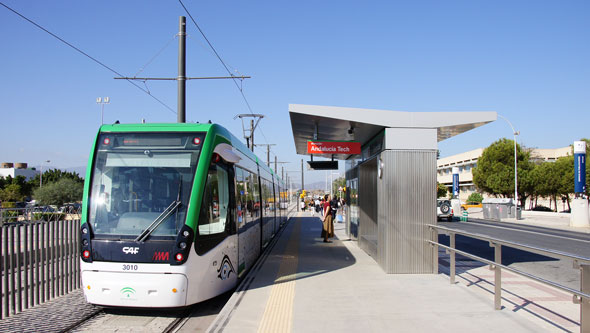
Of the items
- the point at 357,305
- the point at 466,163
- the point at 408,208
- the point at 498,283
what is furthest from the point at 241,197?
the point at 466,163

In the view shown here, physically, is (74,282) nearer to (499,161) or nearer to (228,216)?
(228,216)

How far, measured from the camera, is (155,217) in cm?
700

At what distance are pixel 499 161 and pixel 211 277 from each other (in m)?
57.0

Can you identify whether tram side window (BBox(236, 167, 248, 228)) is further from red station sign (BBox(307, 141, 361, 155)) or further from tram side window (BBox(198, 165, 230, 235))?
red station sign (BBox(307, 141, 361, 155))

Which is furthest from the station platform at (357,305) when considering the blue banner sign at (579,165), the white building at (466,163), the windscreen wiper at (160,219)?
the white building at (466,163)

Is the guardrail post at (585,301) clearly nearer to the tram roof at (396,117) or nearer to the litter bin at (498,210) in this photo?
the tram roof at (396,117)

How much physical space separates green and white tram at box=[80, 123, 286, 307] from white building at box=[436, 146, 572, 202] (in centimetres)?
6851

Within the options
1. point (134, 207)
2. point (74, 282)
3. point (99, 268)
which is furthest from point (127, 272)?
point (74, 282)

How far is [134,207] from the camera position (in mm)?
7113

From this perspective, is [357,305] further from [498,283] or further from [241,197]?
[241,197]

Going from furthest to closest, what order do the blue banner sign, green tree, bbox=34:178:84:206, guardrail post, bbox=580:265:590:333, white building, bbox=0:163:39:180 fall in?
white building, bbox=0:163:39:180, green tree, bbox=34:178:84:206, the blue banner sign, guardrail post, bbox=580:265:590:333

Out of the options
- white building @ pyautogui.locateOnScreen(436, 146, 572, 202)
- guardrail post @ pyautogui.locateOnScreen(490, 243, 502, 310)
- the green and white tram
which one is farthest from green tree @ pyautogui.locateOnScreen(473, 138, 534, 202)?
the green and white tram

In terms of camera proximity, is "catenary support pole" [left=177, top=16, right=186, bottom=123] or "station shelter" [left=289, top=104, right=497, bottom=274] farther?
"catenary support pole" [left=177, top=16, right=186, bottom=123]

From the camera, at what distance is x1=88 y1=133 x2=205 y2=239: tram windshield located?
6.99 metres
